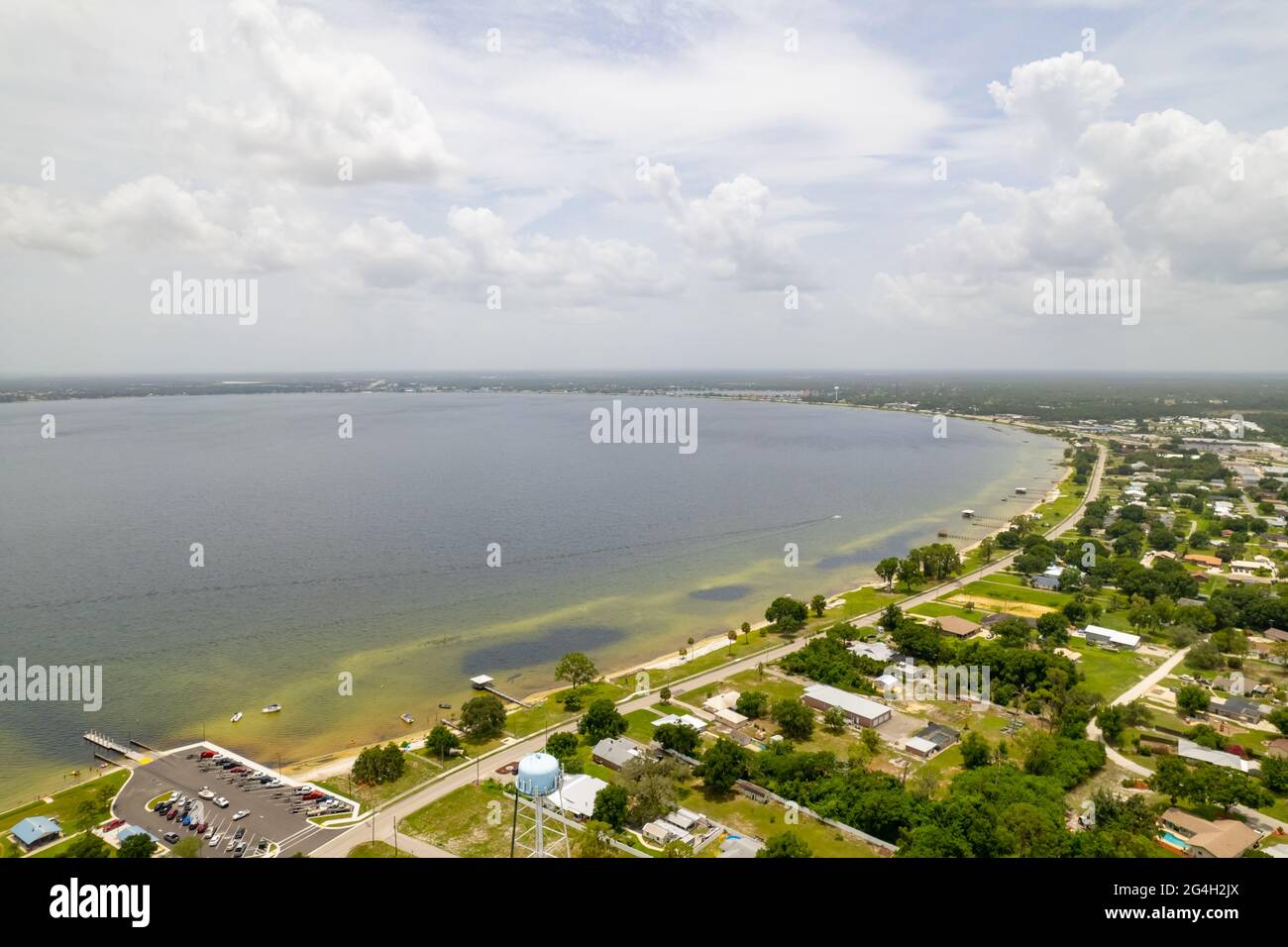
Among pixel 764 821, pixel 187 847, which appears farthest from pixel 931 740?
pixel 187 847

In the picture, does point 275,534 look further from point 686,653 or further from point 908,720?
point 908,720

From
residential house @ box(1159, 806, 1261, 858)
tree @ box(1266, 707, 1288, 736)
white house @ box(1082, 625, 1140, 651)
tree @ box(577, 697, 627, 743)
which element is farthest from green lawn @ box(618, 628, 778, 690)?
tree @ box(1266, 707, 1288, 736)

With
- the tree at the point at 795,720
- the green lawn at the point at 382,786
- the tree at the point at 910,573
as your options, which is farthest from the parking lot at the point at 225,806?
the tree at the point at 910,573

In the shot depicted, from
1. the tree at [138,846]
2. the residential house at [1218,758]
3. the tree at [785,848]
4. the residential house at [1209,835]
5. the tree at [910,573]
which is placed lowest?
the residential house at [1209,835]

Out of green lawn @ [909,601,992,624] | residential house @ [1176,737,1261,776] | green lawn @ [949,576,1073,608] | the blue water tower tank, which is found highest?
the blue water tower tank

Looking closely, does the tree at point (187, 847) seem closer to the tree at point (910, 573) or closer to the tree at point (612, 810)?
the tree at point (612, 810)

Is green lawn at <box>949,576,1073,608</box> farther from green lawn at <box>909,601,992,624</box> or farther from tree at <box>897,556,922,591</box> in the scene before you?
green lawn at <box>909,601,992,624</box>
